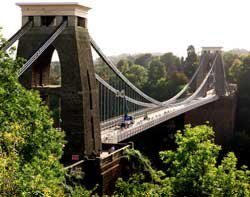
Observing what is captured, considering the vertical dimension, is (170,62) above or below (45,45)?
below

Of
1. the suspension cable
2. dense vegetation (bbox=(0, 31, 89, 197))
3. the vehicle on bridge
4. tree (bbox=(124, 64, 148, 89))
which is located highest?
the suspension cable

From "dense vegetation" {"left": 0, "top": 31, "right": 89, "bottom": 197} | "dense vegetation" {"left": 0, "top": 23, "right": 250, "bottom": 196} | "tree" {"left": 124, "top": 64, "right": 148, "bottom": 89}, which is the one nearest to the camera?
"dense vegetation" {"left": 0, "top": 31, "right": 89, "bottom": 197}

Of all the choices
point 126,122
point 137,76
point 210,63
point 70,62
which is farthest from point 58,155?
point 137,76

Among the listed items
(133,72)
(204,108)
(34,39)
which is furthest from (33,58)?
(133,72)

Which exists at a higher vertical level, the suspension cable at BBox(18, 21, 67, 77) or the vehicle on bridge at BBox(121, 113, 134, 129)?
the suspension cable at BBox(18, 21, 67, 77)

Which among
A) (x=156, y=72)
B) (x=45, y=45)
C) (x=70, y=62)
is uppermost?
(x=45, y=45)

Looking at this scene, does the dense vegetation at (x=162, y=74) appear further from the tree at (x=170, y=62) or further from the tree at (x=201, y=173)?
the tree at (x=201, y=173)

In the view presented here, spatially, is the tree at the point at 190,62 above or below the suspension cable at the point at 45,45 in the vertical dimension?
below

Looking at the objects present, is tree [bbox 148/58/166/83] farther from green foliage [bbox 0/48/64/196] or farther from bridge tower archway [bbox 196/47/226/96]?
green foliage [bbox 0/48/64/196]

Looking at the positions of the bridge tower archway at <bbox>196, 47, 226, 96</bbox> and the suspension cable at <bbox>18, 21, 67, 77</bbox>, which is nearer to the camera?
the suspension cable at <bbox>18, 21, 67, 77</bbox>

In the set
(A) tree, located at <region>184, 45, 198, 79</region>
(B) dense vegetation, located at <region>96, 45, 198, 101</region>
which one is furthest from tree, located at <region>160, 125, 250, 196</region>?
(A) tree, located at <region>184, 45, 198, 79</region>

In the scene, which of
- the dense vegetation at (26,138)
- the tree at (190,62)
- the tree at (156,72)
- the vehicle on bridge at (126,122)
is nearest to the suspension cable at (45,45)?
the dense vegetation at (26,138)

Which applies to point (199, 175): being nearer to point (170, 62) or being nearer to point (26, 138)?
point (26, 138)

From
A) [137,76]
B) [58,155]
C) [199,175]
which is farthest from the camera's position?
[137,76]
